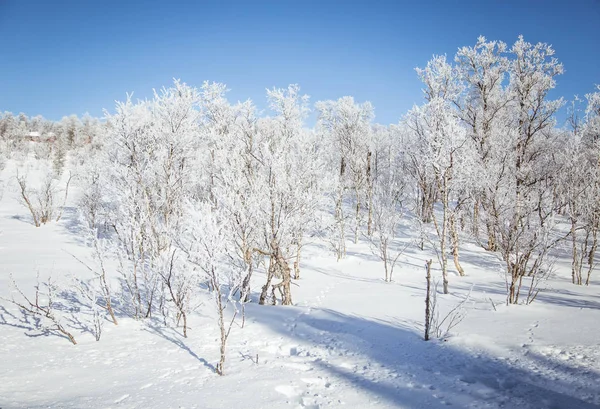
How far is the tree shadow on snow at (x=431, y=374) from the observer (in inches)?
154

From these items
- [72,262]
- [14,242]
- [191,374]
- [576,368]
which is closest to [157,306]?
[191,374]

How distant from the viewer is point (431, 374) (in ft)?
15.7

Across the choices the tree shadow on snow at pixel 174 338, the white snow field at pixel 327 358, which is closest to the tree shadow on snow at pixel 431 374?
the white snow field at pixel 327 358

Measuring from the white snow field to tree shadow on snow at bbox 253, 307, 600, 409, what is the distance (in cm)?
2

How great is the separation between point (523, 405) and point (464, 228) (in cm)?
1845

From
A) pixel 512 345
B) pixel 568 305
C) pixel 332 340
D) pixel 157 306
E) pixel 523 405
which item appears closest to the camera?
pixel 523 405

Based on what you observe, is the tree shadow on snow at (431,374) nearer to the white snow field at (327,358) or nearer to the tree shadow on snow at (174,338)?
the white snow field at (327,358)

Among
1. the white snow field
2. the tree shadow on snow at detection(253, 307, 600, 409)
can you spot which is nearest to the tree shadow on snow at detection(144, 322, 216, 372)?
the white snow field

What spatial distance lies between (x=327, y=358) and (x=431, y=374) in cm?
185

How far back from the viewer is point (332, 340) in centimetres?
655

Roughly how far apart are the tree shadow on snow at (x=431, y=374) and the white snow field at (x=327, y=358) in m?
0.02

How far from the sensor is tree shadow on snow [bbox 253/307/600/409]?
3.92 metres

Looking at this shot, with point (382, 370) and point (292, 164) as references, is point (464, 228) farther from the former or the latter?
point (382, 370)

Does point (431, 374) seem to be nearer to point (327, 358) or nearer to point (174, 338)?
point (327, 358)
